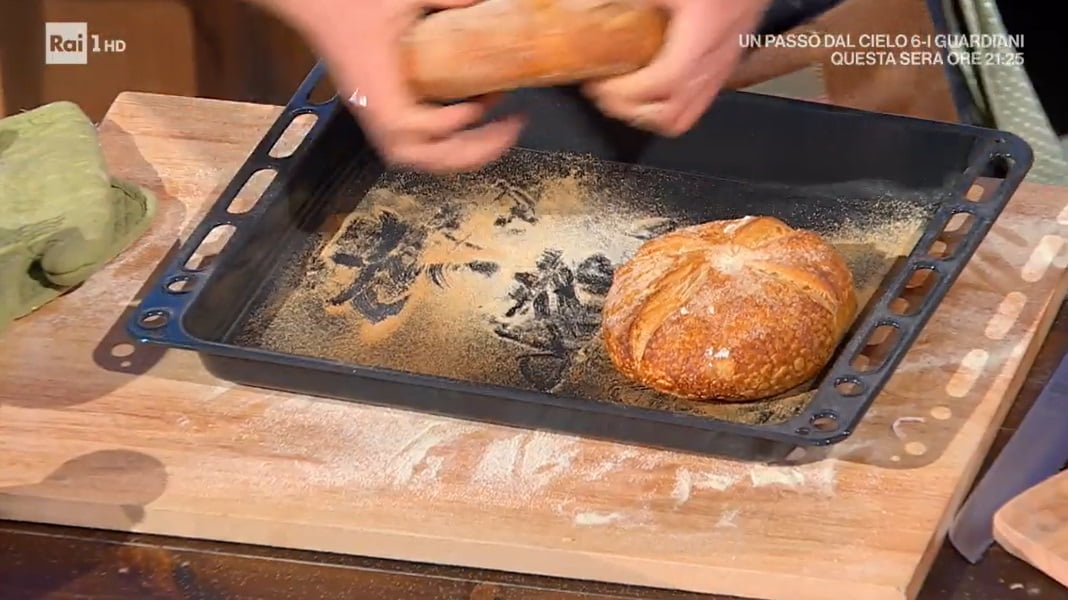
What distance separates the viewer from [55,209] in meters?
1.08

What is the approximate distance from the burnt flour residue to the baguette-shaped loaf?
8.9 inches

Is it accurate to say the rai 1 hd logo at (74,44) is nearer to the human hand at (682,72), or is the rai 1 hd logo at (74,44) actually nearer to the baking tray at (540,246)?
the baking tray at (540,246)

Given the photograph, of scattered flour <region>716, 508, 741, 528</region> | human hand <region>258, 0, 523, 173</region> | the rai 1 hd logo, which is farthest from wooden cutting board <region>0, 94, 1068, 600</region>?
the rai 1 hd logo

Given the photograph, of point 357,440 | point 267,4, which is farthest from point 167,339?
point 267,4

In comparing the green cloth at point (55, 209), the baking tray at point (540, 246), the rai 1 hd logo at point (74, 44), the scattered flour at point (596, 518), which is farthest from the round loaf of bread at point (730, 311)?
the rai 1 hd logo at point (74, 44)

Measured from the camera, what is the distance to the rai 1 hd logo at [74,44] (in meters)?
1.85

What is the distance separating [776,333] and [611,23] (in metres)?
0.26

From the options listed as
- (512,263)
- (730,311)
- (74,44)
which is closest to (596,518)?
(730,311)

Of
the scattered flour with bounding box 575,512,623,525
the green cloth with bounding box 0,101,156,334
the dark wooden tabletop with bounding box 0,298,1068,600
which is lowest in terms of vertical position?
the dark wooden tabletop with bounding box 0,298,1068,600

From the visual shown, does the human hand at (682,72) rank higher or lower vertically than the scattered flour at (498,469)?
higher

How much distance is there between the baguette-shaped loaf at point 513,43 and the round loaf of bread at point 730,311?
0.20 m

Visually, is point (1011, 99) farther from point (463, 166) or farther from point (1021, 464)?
point (463, 166)

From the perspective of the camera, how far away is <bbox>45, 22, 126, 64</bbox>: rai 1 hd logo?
1849 mm

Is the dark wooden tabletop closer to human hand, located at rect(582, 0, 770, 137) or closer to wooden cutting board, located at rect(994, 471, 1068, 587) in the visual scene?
wooden cutting board, located at rect(994, 471, 1068, 587)
